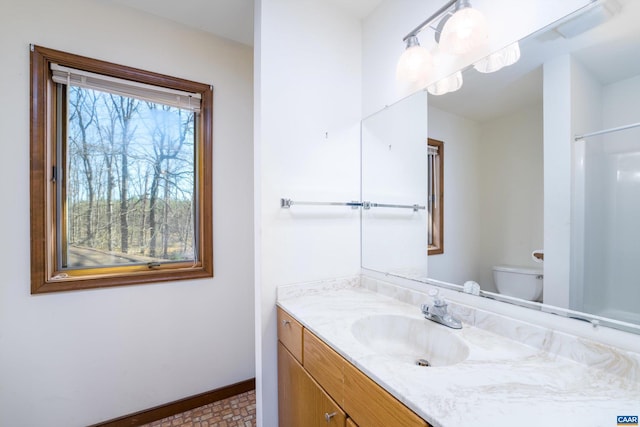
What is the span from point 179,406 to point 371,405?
1.59 meters

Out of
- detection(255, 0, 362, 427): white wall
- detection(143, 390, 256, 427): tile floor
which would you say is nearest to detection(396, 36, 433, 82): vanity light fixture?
detection(255, 0, 362, 427): white wall

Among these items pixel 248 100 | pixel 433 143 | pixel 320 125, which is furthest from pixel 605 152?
pixel 248 100

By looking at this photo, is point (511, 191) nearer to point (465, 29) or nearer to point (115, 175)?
point (465, 29)

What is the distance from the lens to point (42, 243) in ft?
4.41

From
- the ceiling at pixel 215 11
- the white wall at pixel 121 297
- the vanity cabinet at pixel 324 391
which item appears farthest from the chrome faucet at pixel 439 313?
the ceiling at pixel 215 11

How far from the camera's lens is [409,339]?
108 centimetres

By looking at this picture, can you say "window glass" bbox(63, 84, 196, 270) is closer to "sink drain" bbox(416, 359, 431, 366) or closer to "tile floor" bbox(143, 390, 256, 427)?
"tile floor" bbox(143, 390, 256, 427)

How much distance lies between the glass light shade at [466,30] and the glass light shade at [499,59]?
66 mm

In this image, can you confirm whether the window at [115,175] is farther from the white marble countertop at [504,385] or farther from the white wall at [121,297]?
the white marble countertop at [504,385]

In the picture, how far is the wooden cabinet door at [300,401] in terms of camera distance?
89cm

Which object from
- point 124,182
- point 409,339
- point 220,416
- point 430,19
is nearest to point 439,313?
point 409,339

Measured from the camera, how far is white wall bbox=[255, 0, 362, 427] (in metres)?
1.32

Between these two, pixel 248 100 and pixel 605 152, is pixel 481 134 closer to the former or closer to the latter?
pixel 605 152

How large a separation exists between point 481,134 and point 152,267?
6.42ft
